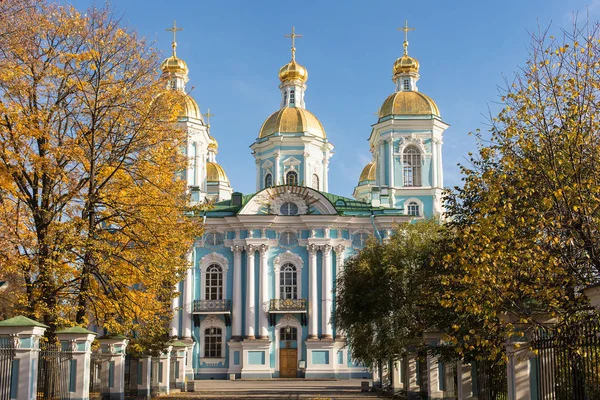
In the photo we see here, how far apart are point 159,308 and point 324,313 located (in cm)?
2278

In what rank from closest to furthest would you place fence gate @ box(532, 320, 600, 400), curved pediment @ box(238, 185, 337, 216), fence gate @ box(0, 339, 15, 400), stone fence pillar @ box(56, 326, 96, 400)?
fence gate @ box(532, 320, 600, 400) → fence gate @ box(0, 339, 15, 400) → stone fence pillar @ box(56, 326, 96, 400) → curved pediment @ box(238, 185, 337, 216)

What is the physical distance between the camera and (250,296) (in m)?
44.1

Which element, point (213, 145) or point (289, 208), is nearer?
point (289, 208)

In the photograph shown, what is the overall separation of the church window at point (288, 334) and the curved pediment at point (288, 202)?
6.23 meters

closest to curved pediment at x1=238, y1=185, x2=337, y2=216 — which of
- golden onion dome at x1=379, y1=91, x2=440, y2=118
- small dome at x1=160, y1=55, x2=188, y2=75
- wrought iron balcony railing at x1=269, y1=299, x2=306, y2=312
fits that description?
wrought iron balcony railing at x1=269, y1=299, x2=306, y2=312

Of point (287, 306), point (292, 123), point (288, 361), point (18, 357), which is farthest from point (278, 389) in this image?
point (292, 123)

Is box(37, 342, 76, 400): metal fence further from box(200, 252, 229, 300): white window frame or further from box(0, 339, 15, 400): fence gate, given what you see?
box(200, 252, 229, 300): white window frame

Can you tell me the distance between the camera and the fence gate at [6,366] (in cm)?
1423

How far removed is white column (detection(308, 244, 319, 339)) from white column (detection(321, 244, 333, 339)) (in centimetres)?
40

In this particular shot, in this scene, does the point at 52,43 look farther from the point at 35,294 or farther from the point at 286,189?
the point at 286,189

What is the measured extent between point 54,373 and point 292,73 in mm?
38601

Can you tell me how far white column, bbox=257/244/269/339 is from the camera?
144 ft

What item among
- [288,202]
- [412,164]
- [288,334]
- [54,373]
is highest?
[412,164]

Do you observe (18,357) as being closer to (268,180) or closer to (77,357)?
(77,357)
